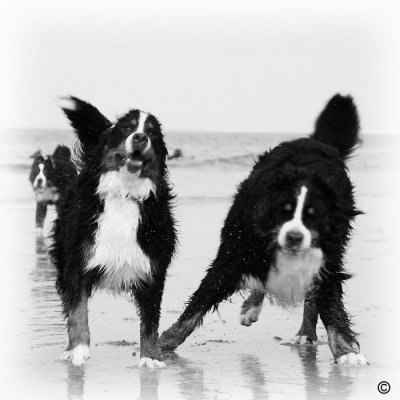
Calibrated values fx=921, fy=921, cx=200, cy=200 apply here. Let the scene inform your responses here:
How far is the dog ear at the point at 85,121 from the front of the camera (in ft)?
21.0

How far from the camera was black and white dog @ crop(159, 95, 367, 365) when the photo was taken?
5586 millimetres

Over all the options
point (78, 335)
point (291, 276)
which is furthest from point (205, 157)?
point (78, 335)

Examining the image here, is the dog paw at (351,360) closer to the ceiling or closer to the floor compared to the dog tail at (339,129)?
closer to the floor

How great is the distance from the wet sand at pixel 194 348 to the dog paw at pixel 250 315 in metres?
0.07

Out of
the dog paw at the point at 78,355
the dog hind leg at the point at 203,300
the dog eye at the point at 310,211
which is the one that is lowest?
the dog paw at the point at 78,355

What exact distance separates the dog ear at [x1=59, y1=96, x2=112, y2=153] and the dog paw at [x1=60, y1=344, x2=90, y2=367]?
148 cm

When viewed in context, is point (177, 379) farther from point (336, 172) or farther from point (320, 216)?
point (336, 172)

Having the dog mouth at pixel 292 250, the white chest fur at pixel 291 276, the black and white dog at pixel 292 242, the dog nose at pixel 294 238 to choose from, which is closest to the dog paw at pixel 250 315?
the black and white dog at pixel 292 242

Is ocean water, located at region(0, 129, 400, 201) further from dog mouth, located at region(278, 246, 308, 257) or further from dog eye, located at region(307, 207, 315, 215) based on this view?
dog eye, located at region(307, 207, 315, 215)

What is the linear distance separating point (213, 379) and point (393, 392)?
3.35 ft

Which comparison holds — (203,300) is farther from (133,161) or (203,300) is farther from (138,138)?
(138,138)

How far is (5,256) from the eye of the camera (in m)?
9.88

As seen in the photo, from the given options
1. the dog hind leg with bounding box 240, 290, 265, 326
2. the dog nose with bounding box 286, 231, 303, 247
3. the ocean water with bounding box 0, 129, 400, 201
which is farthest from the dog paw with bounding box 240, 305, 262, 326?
the ocean water with bounding box 0, 129, 400, 201

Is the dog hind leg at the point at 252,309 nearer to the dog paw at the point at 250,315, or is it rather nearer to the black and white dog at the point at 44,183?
the dog paw at the point at 250,315
